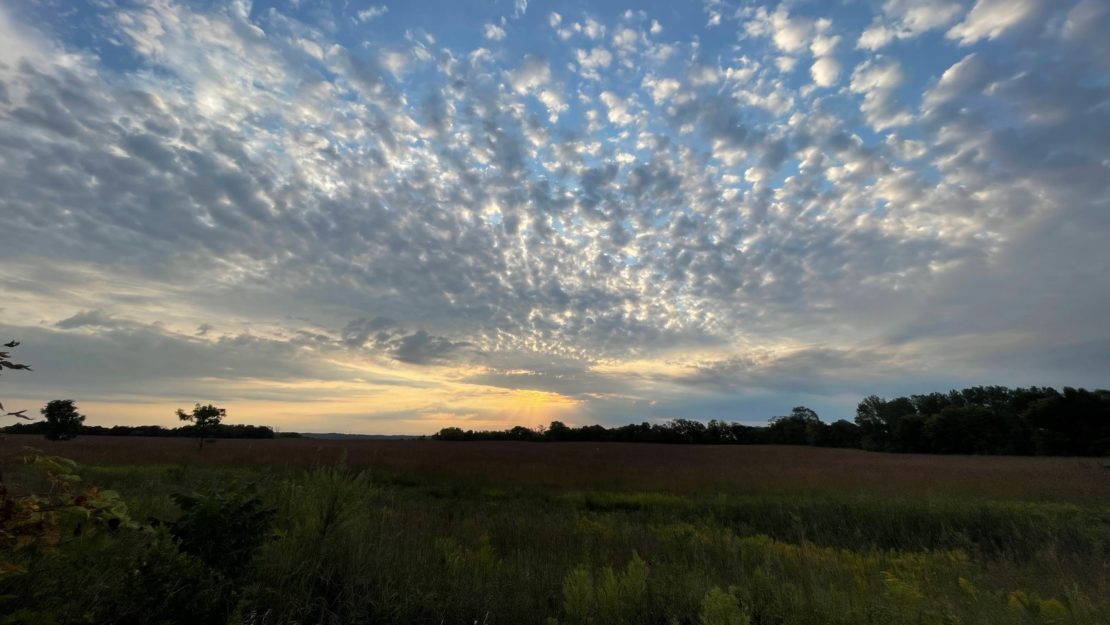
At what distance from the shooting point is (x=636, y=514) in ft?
45.6

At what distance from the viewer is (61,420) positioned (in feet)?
82.5

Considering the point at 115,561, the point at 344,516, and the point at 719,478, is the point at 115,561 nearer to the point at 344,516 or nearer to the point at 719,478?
the point at 344,516

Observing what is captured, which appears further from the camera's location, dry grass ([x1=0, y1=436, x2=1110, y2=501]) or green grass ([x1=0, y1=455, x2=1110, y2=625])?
dry grass ([x1=0, y1=436, x2=1110, y2=501])

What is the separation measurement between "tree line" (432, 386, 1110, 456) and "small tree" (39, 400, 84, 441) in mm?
39572

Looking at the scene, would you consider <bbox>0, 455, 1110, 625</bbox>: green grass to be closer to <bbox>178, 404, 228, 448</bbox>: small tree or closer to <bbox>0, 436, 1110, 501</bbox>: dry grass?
<bbox>0, 436, 1110, 501</bbox>: dry grass

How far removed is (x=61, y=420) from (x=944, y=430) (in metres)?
77.1

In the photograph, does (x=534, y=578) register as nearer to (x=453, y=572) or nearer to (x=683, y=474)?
(x=453, y=572)

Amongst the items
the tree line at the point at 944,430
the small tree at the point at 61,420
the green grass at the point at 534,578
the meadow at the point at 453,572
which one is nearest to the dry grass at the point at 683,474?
the small tree at the point at 61,420

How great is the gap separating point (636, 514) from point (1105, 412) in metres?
61.5

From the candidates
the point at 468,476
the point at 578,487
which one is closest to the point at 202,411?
the point at 468,476

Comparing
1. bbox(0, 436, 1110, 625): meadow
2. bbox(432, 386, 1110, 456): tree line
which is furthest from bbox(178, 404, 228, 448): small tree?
bbox(432, 386, 1110, 456): tree line

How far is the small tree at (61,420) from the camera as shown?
24578mm

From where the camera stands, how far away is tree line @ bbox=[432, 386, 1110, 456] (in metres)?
50.7

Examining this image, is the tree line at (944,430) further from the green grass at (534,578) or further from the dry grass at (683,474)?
the green grass at (534,578)
